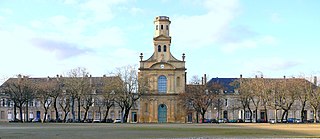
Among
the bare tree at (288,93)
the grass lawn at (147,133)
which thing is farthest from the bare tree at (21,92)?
the bare tree at (288,93)

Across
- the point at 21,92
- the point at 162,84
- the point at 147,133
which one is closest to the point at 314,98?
the point at 162,84

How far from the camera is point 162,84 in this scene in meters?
123

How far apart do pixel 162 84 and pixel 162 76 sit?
6.14 feet

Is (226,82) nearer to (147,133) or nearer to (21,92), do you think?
(21,92)

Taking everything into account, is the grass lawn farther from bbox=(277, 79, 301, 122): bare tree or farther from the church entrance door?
the church entrance door

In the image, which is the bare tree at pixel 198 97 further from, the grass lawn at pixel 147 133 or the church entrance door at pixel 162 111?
the grass lawn at pixel 147 133

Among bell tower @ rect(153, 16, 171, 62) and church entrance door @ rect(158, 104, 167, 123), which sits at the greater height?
bell tower @ rect(153, 16, 171, 62)

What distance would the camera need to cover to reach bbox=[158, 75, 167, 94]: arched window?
122750 mm

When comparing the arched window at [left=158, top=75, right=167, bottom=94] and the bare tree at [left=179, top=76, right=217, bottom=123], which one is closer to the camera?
the bare tree at [left=179, top=76, right=217, bottom=123]

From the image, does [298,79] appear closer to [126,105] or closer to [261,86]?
[261,86]

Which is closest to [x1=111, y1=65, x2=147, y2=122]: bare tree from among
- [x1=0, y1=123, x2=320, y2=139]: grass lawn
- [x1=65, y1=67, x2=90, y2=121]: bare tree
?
[x1=65, y1=67, x2=90, y2=121]: bare tree

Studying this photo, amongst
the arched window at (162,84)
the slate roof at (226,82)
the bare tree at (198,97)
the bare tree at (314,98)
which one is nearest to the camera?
the bare tree at (314,98)

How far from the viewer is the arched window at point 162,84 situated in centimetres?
12275

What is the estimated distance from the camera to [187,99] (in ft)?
365
